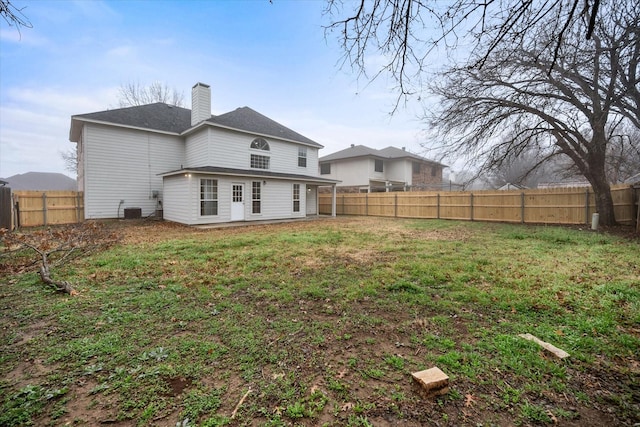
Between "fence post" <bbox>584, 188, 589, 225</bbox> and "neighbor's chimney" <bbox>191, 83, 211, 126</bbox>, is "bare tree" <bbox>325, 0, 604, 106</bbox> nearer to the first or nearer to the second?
"fence post" <bbox>584, 188, 589, 225</bbox>

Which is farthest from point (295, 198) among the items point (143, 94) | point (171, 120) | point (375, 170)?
point (143, 94)

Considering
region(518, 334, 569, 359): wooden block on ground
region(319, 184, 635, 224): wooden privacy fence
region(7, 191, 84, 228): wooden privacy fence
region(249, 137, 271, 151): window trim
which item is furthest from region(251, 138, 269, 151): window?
region(518, 334, 569, 359): wooden block on ground

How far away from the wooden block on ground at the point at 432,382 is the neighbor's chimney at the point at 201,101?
1667cm

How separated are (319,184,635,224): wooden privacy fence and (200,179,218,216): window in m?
11.3

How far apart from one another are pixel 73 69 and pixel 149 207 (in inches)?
281

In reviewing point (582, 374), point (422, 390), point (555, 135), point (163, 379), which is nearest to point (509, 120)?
point (555, 135)

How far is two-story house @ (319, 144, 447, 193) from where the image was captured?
82.9ft

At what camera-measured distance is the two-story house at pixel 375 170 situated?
2528cm

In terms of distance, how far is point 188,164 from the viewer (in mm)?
16219

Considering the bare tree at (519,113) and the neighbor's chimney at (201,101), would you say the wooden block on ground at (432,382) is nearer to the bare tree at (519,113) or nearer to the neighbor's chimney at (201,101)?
the bare tree at (519,113)

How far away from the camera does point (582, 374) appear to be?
2.30 m

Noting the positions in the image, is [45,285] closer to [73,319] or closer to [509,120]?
[73,319]

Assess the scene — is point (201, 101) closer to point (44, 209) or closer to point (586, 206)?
point (44, 209)

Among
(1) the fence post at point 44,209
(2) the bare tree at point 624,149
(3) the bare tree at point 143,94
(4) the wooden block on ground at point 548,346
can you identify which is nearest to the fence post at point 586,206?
(2) the bare tree at point 624,149
